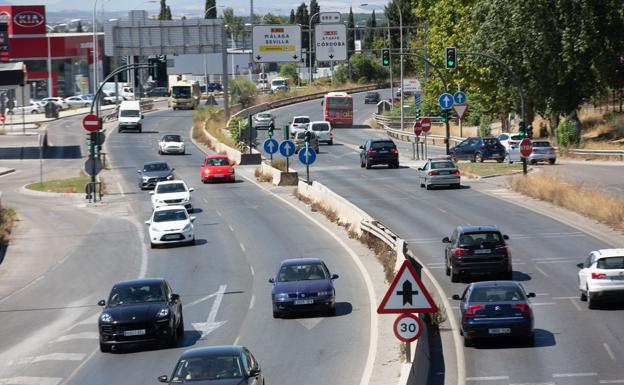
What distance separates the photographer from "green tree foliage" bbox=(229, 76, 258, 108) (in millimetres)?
125438

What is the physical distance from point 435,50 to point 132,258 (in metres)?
58.2

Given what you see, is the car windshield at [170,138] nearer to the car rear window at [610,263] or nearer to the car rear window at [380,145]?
the car rear window at [380,145]

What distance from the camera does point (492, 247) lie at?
31172 mm

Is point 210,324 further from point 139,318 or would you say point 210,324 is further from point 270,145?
point 270,145

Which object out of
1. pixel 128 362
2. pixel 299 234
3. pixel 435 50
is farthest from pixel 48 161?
pixel 128 362

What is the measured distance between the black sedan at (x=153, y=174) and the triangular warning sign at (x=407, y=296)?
44452mm

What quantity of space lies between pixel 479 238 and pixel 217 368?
15.7 m

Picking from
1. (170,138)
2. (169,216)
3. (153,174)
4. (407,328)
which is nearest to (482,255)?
(407,328)

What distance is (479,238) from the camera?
1243 inches

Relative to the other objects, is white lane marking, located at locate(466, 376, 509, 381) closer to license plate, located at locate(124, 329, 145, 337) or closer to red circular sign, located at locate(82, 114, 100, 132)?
license plate, located at locate(124, 329, 145, 337)

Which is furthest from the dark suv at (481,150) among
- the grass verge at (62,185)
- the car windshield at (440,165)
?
the grass verge at (62,185)

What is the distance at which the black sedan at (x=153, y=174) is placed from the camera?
61.7 meters

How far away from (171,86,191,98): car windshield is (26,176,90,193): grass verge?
57466 mm

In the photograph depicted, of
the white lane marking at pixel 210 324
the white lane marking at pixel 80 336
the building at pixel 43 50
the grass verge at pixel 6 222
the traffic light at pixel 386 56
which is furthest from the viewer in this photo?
the building at pixel 43 50
